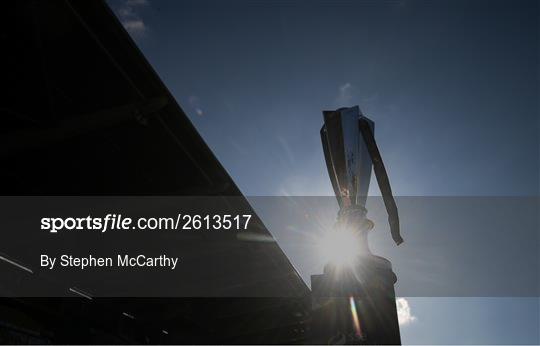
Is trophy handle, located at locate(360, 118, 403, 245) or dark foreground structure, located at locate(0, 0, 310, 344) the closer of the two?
trophy handle, located at locate(360, 118, 403, 245)

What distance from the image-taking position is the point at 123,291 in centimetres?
709

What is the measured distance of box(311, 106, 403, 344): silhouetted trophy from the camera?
1.22 m

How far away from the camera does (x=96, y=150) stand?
445 cm

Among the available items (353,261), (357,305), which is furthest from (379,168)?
(357,305)

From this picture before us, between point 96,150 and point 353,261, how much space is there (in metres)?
3.95

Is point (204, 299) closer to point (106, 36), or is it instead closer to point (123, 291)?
point (123, 291)

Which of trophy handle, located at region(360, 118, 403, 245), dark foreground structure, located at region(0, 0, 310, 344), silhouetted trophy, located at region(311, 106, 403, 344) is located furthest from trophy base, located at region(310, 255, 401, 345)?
dark foreground structure, located at region(0, 0, 310, 344)

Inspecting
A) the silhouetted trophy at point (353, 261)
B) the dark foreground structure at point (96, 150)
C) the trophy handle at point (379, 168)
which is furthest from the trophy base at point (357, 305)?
the dark foreground structure at point (96, 150)

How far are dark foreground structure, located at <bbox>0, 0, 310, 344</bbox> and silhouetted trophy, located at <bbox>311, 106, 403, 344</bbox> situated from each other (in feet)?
7.91

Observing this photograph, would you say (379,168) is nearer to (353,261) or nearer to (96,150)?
(353,261)

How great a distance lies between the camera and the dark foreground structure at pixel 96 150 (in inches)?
124

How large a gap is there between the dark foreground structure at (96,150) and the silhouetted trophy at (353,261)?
241 cm

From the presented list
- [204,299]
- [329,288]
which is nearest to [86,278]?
[204,299]

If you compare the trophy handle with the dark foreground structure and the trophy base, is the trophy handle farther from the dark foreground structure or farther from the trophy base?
the dark foreground structure
